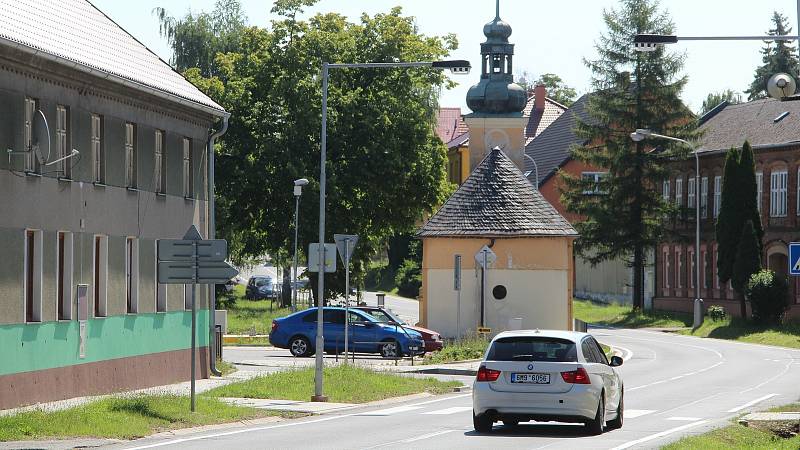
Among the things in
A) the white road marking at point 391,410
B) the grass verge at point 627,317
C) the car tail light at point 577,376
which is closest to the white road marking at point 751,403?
the white road marking at point 391,410

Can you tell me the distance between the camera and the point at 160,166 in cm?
3334

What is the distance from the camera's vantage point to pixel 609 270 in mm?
97250

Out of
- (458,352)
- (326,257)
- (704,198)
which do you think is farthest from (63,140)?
(704,198)

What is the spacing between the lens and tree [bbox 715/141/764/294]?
227ft

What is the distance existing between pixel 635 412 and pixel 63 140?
11217 millimetres

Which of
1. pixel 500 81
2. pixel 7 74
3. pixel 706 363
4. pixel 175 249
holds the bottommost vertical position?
pixel 706 363

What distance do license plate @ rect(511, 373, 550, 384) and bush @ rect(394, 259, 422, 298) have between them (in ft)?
268

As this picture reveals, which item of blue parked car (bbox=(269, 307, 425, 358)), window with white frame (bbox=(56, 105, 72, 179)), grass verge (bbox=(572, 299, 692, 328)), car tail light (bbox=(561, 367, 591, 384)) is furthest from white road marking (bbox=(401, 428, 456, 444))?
grass verge (bbox=(572, 299, 692, 328))

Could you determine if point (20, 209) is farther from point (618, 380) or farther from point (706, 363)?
point (706, 363)

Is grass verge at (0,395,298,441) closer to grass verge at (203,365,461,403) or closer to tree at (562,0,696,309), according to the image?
grass verge at (203,365,461,403)

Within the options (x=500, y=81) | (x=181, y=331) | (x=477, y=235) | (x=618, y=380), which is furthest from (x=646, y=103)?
(x=618, y=380)

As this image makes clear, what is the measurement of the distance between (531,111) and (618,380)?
10400cm

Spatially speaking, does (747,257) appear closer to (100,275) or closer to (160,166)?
(160,166)

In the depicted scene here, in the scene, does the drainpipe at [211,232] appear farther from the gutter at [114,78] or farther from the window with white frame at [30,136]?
the window with white frame at [30,136]
